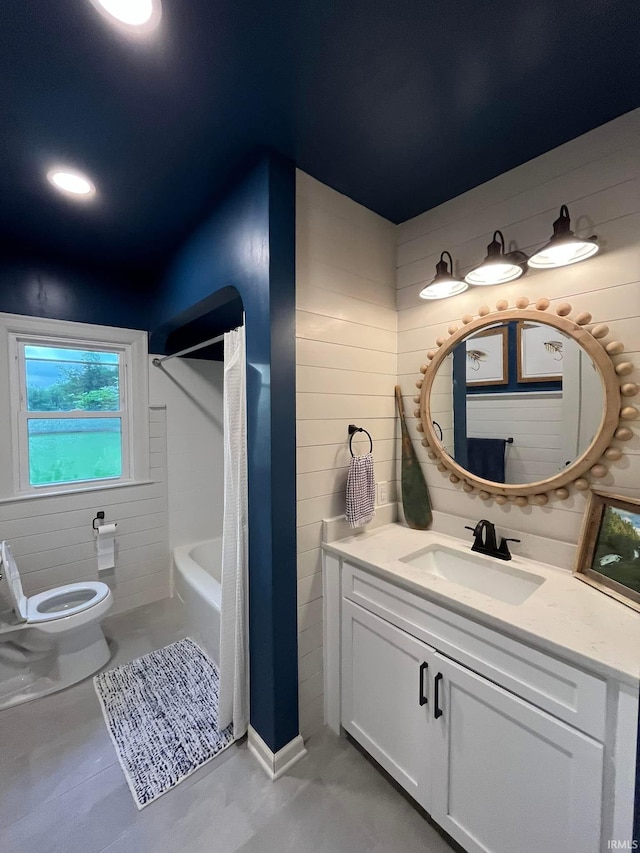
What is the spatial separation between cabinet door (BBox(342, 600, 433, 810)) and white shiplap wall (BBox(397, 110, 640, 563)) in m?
0.67

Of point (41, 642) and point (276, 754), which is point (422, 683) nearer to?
point (276, 754)

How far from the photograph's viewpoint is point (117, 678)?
6.46 feet

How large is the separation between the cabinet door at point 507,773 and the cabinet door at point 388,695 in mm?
54

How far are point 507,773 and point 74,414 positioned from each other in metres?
2.95

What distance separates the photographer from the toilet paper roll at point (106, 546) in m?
2.45

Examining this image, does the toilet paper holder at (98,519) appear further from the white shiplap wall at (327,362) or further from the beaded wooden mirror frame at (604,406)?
the beaded wooden mirror frame at (604,406)

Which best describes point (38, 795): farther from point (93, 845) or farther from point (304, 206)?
point (304, 206)

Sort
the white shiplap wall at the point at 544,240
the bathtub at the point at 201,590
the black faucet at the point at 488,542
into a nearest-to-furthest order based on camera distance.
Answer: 1. the white shiplap wall at the point at 544,240
2. the black faucet at the point at 488,542
3. the bathtub at the point at 201,590

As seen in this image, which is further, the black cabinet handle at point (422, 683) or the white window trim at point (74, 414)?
the white window trim at point (74, 414)

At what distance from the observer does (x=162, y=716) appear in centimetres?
172

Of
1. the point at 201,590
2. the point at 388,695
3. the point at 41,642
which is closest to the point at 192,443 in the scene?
the point at 201,590

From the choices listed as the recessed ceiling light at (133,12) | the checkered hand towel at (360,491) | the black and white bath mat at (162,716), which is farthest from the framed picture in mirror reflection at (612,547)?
the recessed ceiling light at (133,12)

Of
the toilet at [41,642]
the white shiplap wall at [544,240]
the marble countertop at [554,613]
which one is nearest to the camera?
the marble countertop at [554,613]

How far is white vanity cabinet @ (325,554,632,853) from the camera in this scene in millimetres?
868
